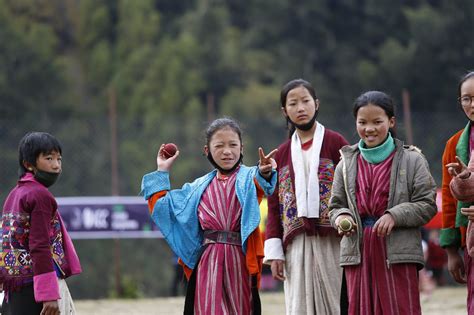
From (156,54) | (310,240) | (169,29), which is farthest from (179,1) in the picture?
(310,240)

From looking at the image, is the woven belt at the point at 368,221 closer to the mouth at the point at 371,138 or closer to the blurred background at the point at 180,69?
the mouth at the point at 371,138

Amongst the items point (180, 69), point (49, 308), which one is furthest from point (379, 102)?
point (180, 69)

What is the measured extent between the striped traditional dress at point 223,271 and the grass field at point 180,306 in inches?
160

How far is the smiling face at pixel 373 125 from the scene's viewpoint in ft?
15.9

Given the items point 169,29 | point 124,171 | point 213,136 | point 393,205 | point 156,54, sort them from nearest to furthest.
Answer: point 393,205, point 213,136, point 124,171, point 156,54, point 169,29

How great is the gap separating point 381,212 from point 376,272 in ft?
0.95

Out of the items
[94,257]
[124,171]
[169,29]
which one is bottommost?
[94,257]

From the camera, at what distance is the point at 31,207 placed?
4.80 meters

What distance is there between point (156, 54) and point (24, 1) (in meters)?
5.45

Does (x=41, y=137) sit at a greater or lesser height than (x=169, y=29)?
lesser

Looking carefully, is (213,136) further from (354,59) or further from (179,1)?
(179,1)

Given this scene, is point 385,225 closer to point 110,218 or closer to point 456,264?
point 456,264

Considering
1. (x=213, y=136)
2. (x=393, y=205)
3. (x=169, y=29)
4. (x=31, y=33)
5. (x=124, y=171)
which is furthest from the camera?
(x=169, y=29)

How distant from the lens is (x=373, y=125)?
4.84 metres
